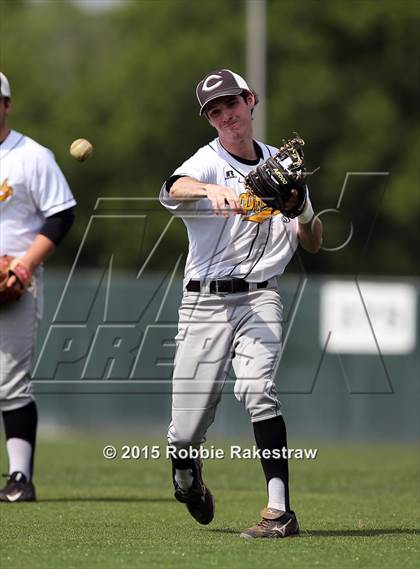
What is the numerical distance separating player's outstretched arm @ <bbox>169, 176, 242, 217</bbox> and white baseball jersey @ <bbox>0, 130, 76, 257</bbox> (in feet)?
6.14

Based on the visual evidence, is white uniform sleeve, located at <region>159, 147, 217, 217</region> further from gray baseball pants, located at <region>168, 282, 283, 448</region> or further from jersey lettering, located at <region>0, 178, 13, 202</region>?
jersey lettering, located at <region>0, 178, 13, 202</region>

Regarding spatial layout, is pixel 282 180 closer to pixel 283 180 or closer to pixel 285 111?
pixel 283 180

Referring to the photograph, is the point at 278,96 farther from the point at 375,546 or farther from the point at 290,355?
the point at 375,546

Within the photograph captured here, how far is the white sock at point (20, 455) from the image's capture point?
7656 mm

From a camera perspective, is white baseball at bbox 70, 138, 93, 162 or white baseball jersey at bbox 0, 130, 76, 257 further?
white baseball jersey at bbox 0, 130, 76, 257

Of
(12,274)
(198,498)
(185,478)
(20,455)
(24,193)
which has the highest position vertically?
(24,193)

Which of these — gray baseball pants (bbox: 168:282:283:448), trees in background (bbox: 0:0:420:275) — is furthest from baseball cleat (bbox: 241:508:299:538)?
trees in background (bbox: 0:0:420:275)

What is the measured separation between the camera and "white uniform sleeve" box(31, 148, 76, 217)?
7.60m


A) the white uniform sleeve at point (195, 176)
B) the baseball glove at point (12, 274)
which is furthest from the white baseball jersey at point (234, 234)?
the baseball glove at point (12, 274)

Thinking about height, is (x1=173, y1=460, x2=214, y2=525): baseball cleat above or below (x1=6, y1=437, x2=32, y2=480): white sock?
above

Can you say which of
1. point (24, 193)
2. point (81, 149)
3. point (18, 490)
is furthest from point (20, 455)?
point (81, 149)

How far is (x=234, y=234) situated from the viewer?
20.2ft

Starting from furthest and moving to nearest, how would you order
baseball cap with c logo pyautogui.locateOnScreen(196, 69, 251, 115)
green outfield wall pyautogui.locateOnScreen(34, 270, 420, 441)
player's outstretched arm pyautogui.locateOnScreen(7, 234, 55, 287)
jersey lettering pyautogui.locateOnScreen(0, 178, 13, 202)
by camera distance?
green outfield wall pyautogui.locateOnScreen(34, 270, 420, 441)
jersey lettering pyautogui.locateOnScreen(0, 178, 13, 202)
player's outstretched arm pyautogui.locateOnScreen(7, 234, 55, 287)
baseball cap with c logo pyautogui.locateOnScreen(196, 69, 251, 115)

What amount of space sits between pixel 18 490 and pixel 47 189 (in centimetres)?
182
